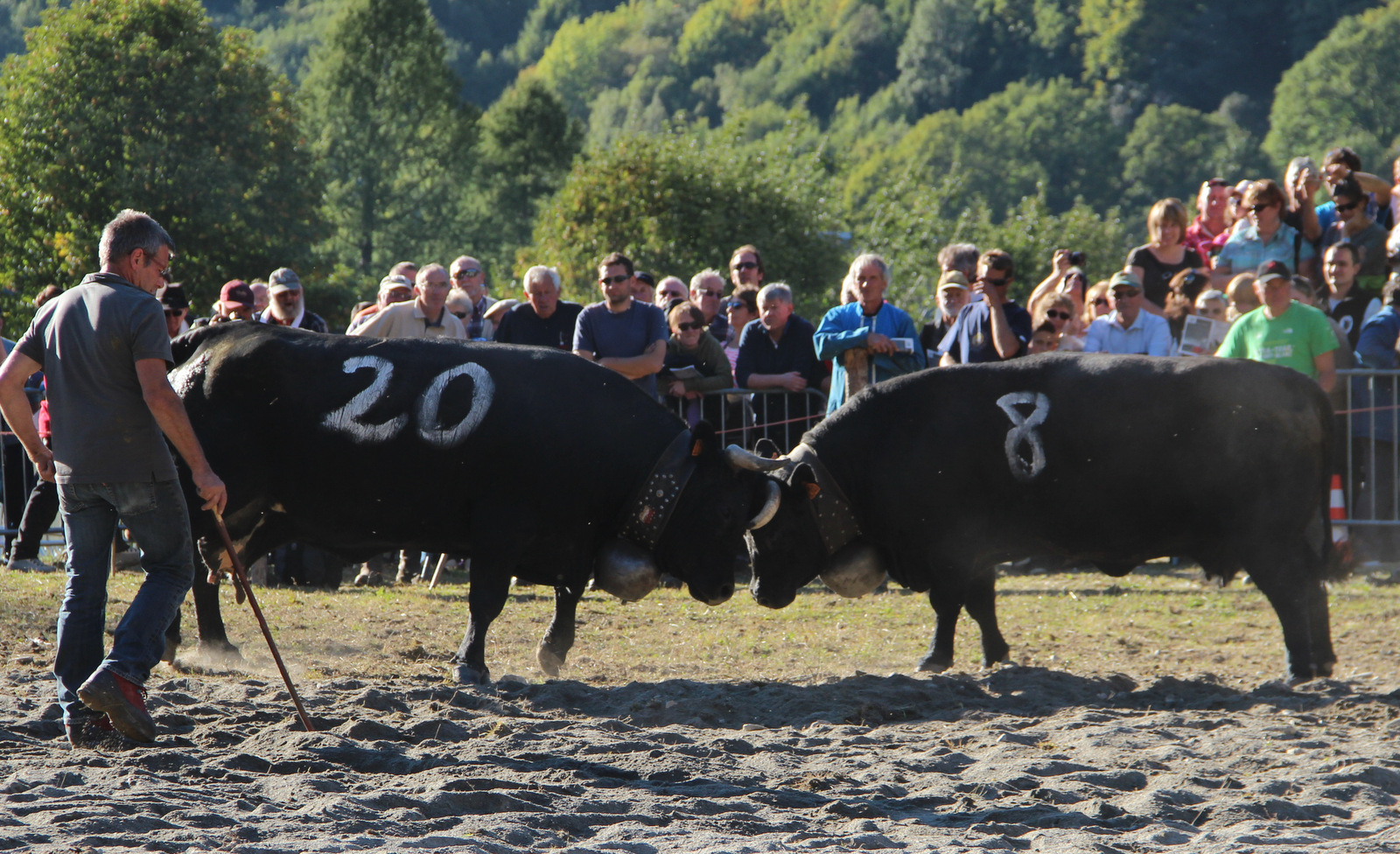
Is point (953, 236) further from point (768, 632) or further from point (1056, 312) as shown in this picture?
point (768, 632)

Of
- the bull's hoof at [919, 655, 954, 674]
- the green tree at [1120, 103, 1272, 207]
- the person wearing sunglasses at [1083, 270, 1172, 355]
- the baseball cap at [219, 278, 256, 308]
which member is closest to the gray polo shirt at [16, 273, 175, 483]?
the bull's hoof at [919, 655, 954, 674]

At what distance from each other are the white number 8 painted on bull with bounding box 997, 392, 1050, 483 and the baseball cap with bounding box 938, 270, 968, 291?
2941mm

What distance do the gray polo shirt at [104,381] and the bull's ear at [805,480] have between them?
3.14m

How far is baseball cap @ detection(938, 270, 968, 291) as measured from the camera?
988 cm

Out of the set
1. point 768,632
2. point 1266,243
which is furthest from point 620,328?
point 1266,243

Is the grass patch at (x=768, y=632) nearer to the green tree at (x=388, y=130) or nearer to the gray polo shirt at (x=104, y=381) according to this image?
the gray polo shirt at (x=104, y=381)

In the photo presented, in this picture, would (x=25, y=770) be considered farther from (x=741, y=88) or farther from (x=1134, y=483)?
(x=741, y=88)

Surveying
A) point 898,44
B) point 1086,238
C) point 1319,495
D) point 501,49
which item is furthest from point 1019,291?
point 501,49

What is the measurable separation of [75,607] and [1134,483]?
15.3ft

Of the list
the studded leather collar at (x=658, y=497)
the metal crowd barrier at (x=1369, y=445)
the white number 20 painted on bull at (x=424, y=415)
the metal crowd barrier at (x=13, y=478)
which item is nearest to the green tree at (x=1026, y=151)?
the metal crowd barrier at (x=13, y=478)

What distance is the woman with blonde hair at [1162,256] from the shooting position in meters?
10.9

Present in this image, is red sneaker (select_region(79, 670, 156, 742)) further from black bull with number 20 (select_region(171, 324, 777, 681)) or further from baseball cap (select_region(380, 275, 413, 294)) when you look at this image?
baseball cap (select_region(380, 275, 413, 294))

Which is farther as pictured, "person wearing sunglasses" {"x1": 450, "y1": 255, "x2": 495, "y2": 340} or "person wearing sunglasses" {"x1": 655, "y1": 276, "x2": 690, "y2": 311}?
"person wearing sunglasses" {"x1": 655, "y1": 276, "x2": 690, "y2": 311}

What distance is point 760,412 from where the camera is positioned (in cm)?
1030
